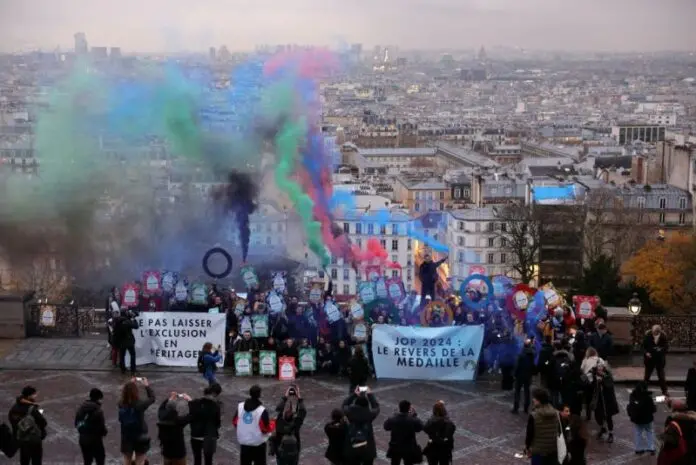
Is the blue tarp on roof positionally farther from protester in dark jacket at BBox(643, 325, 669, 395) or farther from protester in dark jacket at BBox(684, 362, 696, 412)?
protester in dark jacket at BBox(684, 362, 696, 412)

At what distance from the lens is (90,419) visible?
12211 mm

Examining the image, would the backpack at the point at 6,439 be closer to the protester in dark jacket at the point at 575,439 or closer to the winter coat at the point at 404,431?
the winter coat at the point at 404,431

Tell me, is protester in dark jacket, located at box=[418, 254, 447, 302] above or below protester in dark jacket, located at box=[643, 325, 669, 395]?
above

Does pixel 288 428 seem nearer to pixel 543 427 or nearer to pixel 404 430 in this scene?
pixel 404 430

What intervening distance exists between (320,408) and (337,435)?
3828 mm

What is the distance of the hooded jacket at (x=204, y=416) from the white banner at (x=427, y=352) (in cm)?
539

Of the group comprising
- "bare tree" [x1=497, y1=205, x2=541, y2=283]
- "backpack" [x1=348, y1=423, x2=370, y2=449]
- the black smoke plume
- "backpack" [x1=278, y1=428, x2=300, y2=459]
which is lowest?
"bare tree" [x1=497, y1=205, x2=541, y2=283]

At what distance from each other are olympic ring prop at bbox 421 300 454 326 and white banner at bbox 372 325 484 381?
717mm

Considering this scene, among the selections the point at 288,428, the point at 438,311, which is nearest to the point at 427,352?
the point at 438,311

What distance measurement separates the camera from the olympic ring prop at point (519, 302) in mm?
18422

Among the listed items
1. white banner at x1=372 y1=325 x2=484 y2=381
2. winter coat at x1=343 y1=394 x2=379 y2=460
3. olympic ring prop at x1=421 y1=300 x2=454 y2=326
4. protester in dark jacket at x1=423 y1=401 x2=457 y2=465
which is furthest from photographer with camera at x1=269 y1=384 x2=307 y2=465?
olympic ring prop at x1=421 y1=300 x2=454 y2=326

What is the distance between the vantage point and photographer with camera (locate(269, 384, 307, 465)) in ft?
39.7

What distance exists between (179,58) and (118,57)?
9.99 metres

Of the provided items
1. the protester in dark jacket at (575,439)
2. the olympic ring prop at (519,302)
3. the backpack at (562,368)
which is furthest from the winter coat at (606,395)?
the olympic ring prop at (519,302)
